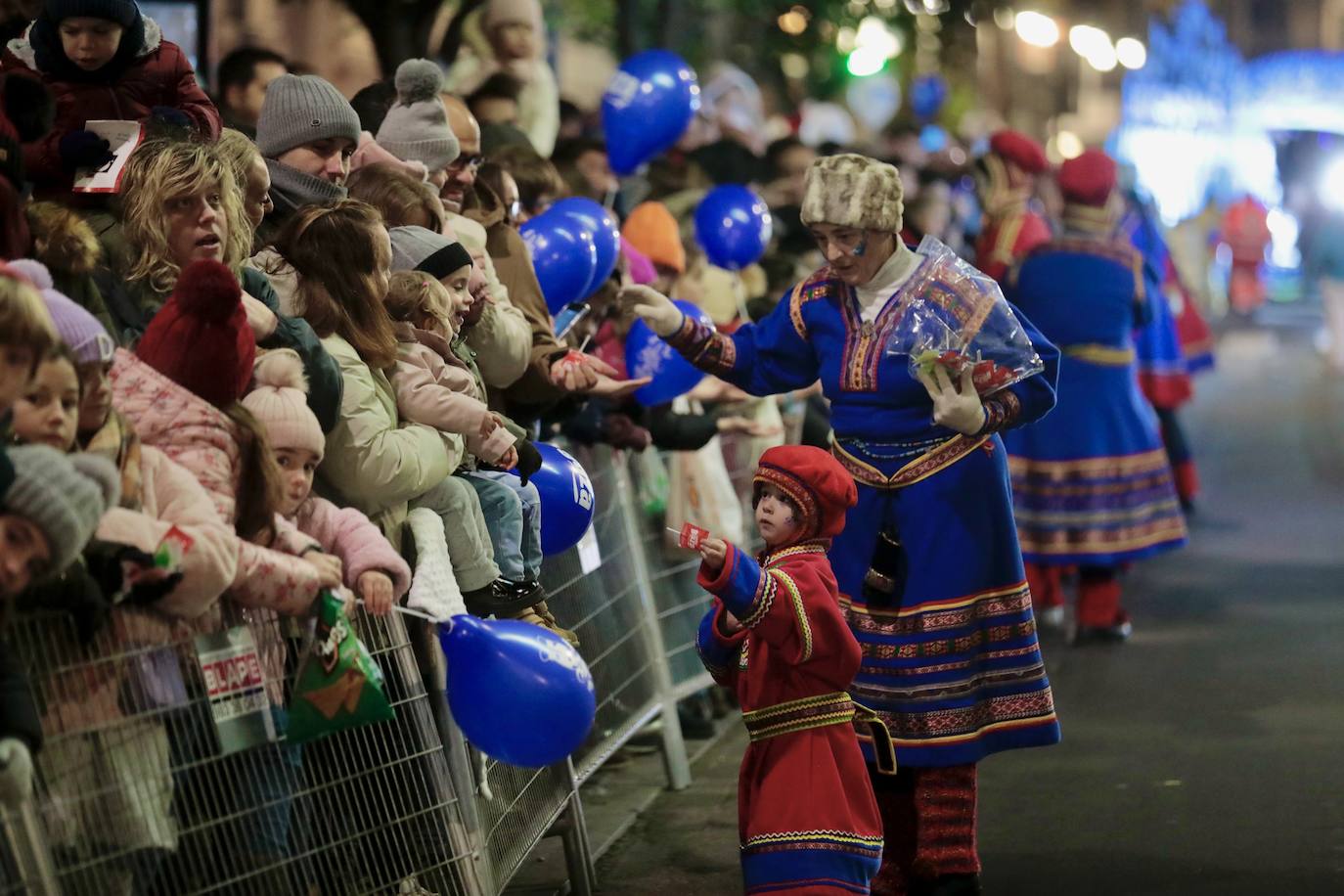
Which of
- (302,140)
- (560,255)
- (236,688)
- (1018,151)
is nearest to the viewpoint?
(236,688)

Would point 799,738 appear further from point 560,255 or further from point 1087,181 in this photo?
point 1087,181

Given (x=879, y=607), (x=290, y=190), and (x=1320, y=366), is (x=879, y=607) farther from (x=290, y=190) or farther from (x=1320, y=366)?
(x=1320, y=366)

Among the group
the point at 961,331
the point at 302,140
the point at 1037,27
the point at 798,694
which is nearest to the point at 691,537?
the point at 798,694

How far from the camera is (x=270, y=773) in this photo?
14.6 feet

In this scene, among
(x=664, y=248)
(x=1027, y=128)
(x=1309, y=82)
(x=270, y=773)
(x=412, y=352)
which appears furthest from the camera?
(x=1309, y=82)

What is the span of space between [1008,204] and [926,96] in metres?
10.0

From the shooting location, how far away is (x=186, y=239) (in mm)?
5062

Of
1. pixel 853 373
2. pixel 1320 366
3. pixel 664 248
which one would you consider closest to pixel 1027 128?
pixel 1320 366

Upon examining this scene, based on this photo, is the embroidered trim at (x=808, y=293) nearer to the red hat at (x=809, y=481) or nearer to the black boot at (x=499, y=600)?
the red hat at (x=809, y=481)

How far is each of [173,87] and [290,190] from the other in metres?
0.42

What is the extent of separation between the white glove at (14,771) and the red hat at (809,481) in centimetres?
230

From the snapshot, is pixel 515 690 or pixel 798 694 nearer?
pixel 515 690

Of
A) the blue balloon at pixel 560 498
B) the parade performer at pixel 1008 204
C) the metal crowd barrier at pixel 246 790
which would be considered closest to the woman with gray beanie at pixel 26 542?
the metal crowd barrier at pixel 246 790

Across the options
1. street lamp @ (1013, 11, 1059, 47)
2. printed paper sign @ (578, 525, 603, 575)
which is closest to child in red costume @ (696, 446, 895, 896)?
printed paper sign @ (578, 525, 603, 575)
